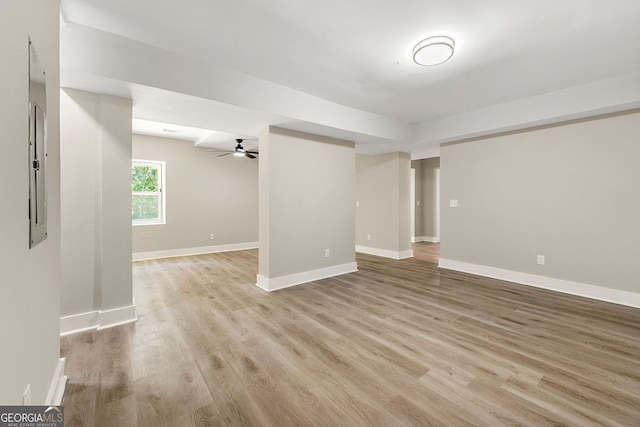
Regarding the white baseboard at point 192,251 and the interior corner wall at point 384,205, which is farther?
the interior corner wall at point 384,205

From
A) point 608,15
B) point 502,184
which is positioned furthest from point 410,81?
point 502,184

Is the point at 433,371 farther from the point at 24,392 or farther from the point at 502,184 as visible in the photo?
the point at 502,184

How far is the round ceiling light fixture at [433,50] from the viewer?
2.29 metres

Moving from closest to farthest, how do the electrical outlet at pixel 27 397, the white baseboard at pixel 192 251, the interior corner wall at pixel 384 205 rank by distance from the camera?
the electrical outlet at pixel 27 397 → the white baseboard at pixel 192 251 → the interior corner wall at pixel 384 205

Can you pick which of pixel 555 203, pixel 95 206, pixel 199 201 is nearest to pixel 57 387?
pixel 95 206

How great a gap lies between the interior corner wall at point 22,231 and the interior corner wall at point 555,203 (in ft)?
17.0

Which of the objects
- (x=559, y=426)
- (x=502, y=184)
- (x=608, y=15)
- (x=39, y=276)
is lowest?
(x=559, y=426)

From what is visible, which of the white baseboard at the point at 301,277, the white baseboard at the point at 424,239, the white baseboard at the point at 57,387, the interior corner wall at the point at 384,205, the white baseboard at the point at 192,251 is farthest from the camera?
the white baseboard at the point at 424,239

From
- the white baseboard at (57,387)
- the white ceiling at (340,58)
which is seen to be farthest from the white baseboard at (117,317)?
the white ceiling at (340,58)

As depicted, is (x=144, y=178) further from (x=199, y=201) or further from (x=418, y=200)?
(x=418, y=200)

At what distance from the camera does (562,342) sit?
233 cm

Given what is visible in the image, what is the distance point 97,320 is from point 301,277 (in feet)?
7.87

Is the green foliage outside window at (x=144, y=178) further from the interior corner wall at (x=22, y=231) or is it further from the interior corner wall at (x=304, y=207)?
the interior corner wall at (x=22, y=231)

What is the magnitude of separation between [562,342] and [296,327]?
2366 millimetres
